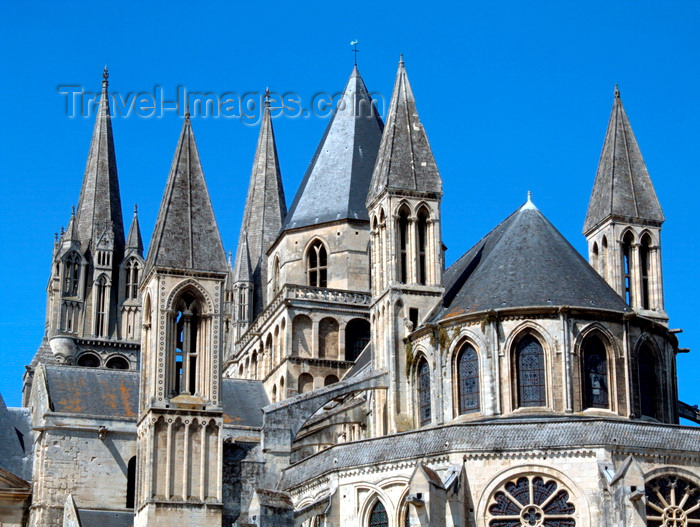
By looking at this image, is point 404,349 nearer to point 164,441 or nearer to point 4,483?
point 164,441

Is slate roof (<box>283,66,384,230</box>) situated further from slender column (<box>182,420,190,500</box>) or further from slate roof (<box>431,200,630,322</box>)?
slender column (<box>182,420,190,500</box>)

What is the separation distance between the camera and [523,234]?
4541 cm

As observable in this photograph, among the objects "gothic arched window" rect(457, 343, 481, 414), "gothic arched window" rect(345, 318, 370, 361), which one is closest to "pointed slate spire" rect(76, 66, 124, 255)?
"gothic arched window" rect(345, 318, 370, 361)

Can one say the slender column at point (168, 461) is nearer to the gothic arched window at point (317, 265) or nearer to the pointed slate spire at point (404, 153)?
the pointed slate spire at point (404, 153)

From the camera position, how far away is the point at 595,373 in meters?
42.2

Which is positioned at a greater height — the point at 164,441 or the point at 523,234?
the point at 523,234

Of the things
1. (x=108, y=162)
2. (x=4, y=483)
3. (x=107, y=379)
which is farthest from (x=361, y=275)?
(x=108, y=162)

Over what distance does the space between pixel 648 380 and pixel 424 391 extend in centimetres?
637

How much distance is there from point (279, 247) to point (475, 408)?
2115cm

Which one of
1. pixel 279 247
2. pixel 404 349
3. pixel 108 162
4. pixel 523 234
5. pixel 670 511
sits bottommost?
pixel 670 511

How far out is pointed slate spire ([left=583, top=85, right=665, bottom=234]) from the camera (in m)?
48.2

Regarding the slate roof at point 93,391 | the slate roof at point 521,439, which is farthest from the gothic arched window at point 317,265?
the slate roof at point 521,439

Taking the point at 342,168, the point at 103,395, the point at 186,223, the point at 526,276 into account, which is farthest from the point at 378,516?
the point at 342,168

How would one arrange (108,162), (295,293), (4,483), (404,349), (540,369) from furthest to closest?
(108,162), (295,293), (4,483), (404,349), (540,369)
